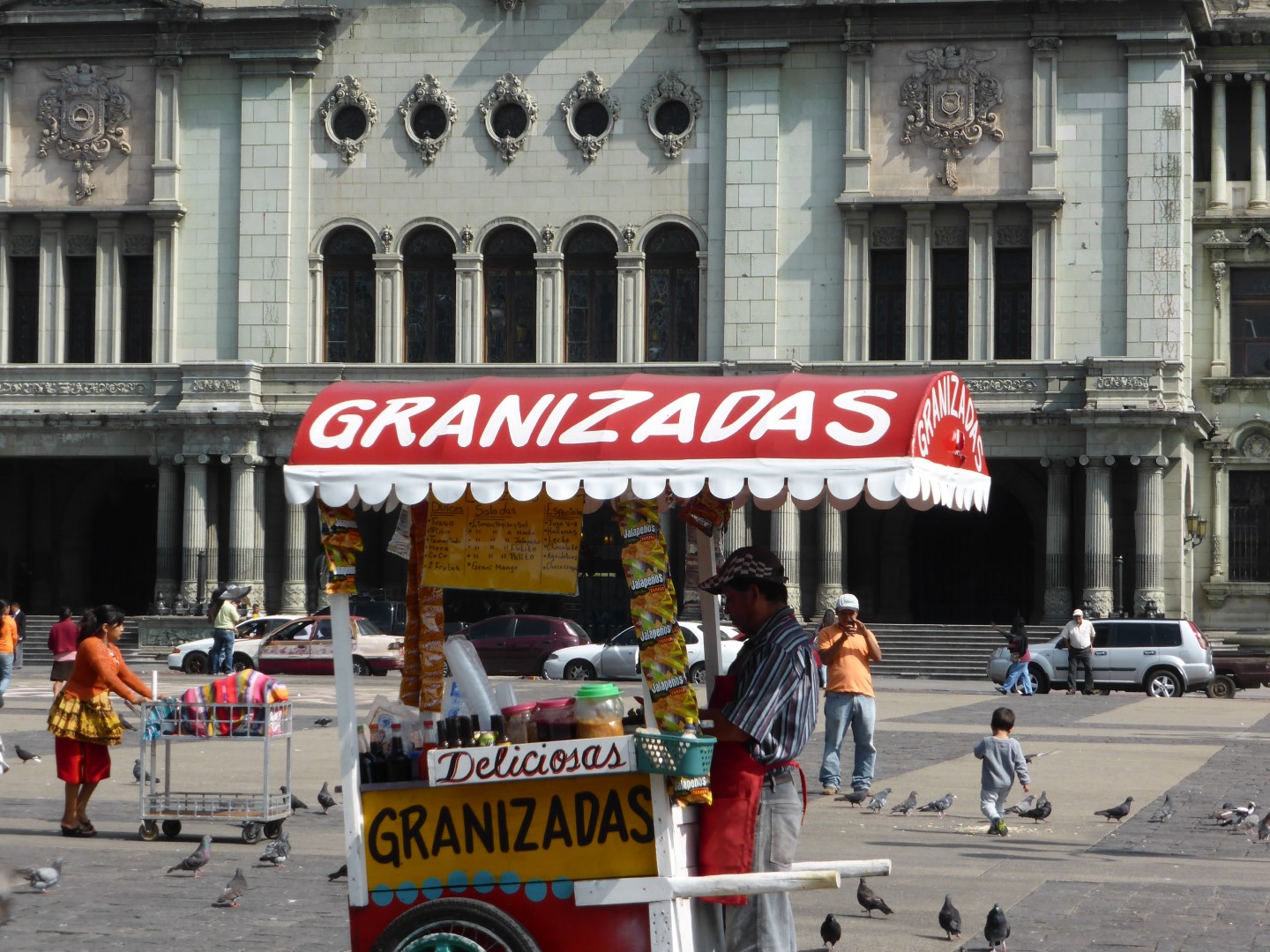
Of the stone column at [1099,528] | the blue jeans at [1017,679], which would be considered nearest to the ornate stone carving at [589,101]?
the stone column at [1099,528]

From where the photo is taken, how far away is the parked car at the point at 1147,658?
1468 inches

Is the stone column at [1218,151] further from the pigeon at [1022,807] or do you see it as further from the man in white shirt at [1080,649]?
the pigeon at [1022,807]

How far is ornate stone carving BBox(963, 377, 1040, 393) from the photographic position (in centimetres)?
4578

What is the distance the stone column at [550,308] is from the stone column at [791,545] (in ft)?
21.5

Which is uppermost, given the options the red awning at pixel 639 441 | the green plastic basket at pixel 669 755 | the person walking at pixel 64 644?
the red awning at pixel 639 441

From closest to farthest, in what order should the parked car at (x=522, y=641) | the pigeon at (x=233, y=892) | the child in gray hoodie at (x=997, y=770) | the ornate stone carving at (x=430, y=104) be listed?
the pigeon at (x=233, y=892), the child in gray hoodie at (x=997, y=770), the parked car at (x=522, y=641), the ornate stone carving at (x=430, y=104)

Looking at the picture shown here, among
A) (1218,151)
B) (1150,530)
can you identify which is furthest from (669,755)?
(1218,151)

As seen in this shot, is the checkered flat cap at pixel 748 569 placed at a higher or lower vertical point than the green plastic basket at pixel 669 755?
higher

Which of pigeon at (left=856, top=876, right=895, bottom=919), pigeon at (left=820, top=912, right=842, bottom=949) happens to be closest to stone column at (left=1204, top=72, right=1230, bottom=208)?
pigeon at (left=856, top=876, right=895, bottom=919)

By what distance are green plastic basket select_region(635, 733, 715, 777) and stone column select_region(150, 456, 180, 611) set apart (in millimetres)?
41477

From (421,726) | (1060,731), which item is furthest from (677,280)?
(421,726)

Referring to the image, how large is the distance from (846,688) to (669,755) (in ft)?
33.1

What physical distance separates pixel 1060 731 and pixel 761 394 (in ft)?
60.5

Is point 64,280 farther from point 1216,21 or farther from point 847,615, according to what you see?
point 847,615
